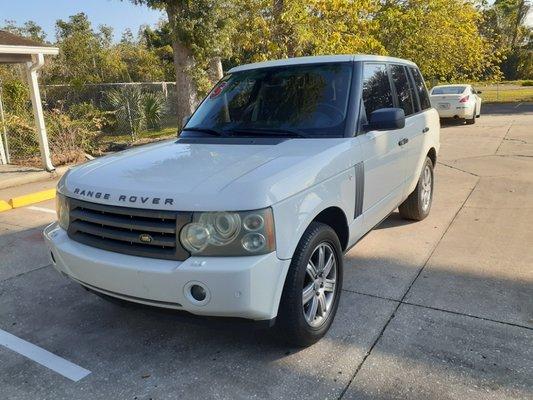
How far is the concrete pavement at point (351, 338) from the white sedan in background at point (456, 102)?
13.0 meters

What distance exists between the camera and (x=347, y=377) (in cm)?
285

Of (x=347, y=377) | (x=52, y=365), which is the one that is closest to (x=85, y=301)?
(x=52, y=365)

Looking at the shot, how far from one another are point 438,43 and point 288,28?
1080 cm

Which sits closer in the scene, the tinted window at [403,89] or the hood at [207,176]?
the hood at [207,176]

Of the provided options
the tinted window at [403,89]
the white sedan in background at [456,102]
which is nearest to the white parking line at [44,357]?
the tinted window at [403,89]

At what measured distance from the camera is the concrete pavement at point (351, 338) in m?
2.79

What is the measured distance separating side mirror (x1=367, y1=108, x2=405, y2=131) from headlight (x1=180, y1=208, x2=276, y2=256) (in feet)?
5.02

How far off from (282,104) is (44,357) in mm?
2597

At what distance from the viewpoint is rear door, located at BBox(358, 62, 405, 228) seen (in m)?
3.82

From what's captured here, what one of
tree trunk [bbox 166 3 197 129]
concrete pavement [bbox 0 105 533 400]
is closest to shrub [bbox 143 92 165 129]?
tree trunk [bbox 166 3 197 129]

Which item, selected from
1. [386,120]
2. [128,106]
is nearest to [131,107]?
[128,106]

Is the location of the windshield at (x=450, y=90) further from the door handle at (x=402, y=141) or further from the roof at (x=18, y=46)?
the door handle at (x=402, y=141)

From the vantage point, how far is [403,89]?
196 inches

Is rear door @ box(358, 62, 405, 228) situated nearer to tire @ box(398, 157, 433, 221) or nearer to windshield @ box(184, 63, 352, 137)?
windshield @ box(184, 63, 352, 137)
